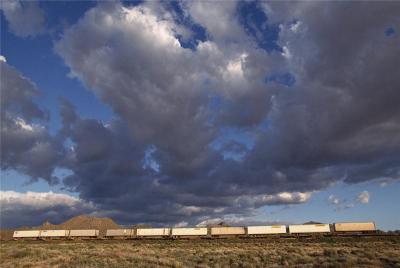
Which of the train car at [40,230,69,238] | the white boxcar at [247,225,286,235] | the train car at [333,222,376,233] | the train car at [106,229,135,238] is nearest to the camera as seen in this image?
the train car at [333,222,376,233]

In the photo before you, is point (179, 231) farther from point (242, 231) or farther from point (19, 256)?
point (19, 256)

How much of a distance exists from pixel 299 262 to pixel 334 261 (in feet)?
9.47

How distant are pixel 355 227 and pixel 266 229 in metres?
16.4

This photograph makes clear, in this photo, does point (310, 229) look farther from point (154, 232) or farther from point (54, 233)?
point (54, 233)

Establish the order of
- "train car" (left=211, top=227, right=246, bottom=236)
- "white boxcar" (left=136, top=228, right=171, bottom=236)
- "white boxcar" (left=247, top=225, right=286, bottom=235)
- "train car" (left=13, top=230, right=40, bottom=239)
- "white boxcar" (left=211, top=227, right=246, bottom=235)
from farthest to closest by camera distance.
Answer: "train car" (left=13, top=230, right=40, bottom=239) < "white boxcar" (left=136, top=228, right=171, bottom=236) < "white boxcar" (left=211, top=227, right=246, bottom=235) < "train car" (left=211, top=227, right=246, bottom=236) < "white boxcar" (left=247, top=225, right=286, bottom=235)

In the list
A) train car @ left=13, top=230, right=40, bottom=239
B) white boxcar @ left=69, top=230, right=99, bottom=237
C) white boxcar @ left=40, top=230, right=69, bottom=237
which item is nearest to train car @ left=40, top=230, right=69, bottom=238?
white boxcar @ left=40, top=230, right=69, bottom=237

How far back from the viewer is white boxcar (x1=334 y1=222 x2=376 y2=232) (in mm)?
67650

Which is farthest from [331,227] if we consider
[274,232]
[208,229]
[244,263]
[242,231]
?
[244,263]

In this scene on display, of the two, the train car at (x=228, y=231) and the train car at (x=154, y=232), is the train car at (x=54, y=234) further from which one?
the train car at (x=228, y=231)

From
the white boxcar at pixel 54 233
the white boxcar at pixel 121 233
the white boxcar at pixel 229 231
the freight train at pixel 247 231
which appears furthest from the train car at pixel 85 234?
the white boxcar at pixel 229 231

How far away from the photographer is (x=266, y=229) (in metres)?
72.9

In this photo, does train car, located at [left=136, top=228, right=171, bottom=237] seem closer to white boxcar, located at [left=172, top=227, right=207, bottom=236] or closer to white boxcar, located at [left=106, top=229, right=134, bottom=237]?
white boxcar, located at [left=172, top=227, right=207, bottom=236]

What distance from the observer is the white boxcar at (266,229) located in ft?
237

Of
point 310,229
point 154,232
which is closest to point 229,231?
point 310,229
